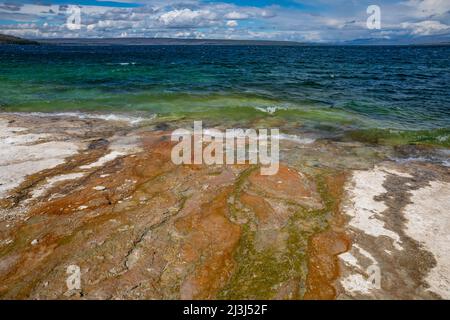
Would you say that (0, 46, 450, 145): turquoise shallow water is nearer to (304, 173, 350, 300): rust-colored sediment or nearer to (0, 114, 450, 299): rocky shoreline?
(0, 114, 450, 299): rocky shoreline

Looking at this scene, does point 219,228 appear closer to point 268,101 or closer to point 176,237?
point 176,237

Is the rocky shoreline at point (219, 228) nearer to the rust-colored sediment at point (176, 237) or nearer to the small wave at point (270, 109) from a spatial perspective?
the rust-colored sediment at point (176, 237)

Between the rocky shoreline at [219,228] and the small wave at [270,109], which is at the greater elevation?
the small wave at [270,109]

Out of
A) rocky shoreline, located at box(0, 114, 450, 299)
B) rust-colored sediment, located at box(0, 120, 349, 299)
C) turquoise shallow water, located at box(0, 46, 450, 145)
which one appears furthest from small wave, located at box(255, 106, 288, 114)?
rust-colored sediment, located at box(0, 120, 349, 299)

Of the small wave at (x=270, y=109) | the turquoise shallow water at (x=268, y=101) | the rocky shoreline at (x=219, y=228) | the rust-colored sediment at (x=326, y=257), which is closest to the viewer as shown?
the rust-colored sediment at (x=326, y=257)

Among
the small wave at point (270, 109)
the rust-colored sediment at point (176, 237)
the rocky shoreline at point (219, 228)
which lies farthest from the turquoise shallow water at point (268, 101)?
the rust-colored sediment at point (176, 237)
